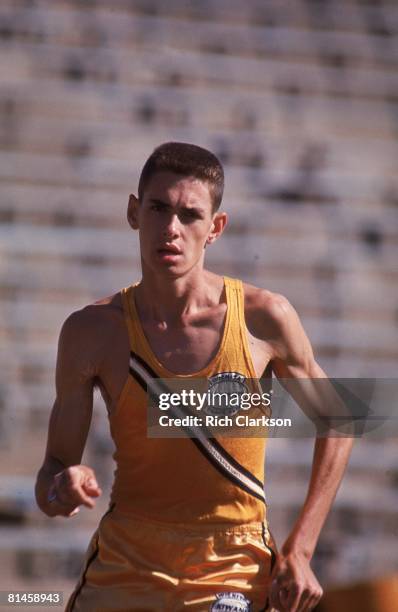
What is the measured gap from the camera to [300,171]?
5258 mm

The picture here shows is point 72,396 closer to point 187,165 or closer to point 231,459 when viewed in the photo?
point 231,459

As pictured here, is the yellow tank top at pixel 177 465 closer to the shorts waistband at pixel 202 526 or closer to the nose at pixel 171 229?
the shorts waistband at pixel 202 526

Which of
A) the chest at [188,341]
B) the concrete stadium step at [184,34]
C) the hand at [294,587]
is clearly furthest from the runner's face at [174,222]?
the concrete stadium step at [184,34]

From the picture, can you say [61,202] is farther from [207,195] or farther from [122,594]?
[122,594]

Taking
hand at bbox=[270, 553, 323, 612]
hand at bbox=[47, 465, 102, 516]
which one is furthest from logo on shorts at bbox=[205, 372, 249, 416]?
hand at bbox=[47, 465, 102, 516]

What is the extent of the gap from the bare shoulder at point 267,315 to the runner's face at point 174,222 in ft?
0.63

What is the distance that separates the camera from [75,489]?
2416mm

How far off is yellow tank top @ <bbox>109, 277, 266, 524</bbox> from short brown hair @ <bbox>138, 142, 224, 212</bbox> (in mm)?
402

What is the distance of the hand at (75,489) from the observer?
2.42 meters

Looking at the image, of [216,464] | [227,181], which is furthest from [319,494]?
[227,181]

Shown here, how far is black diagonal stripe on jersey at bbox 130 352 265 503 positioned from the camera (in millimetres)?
2854

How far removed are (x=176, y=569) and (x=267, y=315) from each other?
2.33 ft

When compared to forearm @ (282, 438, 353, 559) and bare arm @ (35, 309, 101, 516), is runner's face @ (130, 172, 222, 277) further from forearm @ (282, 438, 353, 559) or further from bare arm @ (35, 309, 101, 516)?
forearm @ (282, 438, 353, 559)

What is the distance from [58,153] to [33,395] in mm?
1112
